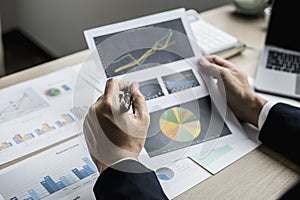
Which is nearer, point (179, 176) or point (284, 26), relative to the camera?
point (179, 176)

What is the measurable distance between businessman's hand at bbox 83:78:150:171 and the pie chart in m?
0.11

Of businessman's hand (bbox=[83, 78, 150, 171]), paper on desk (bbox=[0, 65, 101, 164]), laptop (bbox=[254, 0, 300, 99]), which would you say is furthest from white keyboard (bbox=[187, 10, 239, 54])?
businessman's hand (bbox=[83, 78, 150, 171])

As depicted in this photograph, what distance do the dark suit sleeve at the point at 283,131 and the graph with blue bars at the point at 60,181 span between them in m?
0.37

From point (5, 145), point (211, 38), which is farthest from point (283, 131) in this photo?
point (5, 145)

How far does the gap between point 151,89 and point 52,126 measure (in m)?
0.23

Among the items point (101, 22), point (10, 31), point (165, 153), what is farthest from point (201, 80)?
point (10, 31)

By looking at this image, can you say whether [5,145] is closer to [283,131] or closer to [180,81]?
[180,81]

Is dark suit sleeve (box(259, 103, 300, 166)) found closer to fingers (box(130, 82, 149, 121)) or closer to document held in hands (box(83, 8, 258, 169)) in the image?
document held in hands (box(83, 8, 258, 169))

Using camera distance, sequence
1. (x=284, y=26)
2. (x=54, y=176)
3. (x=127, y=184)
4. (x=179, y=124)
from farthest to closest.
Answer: (x=284, y=26) < (x=179, y=124) < (x=54, y=176) < (x=127, y=184)

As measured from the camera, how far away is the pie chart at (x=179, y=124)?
35.8 inches

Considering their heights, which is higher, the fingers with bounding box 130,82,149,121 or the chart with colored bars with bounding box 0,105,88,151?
the fingers with bounding box 130,82,149,121

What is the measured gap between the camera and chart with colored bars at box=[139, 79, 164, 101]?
0.98m

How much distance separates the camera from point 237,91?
3.23 feet

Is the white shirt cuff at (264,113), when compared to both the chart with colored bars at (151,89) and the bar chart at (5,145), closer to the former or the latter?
the chart with colored bars at (151,89)
